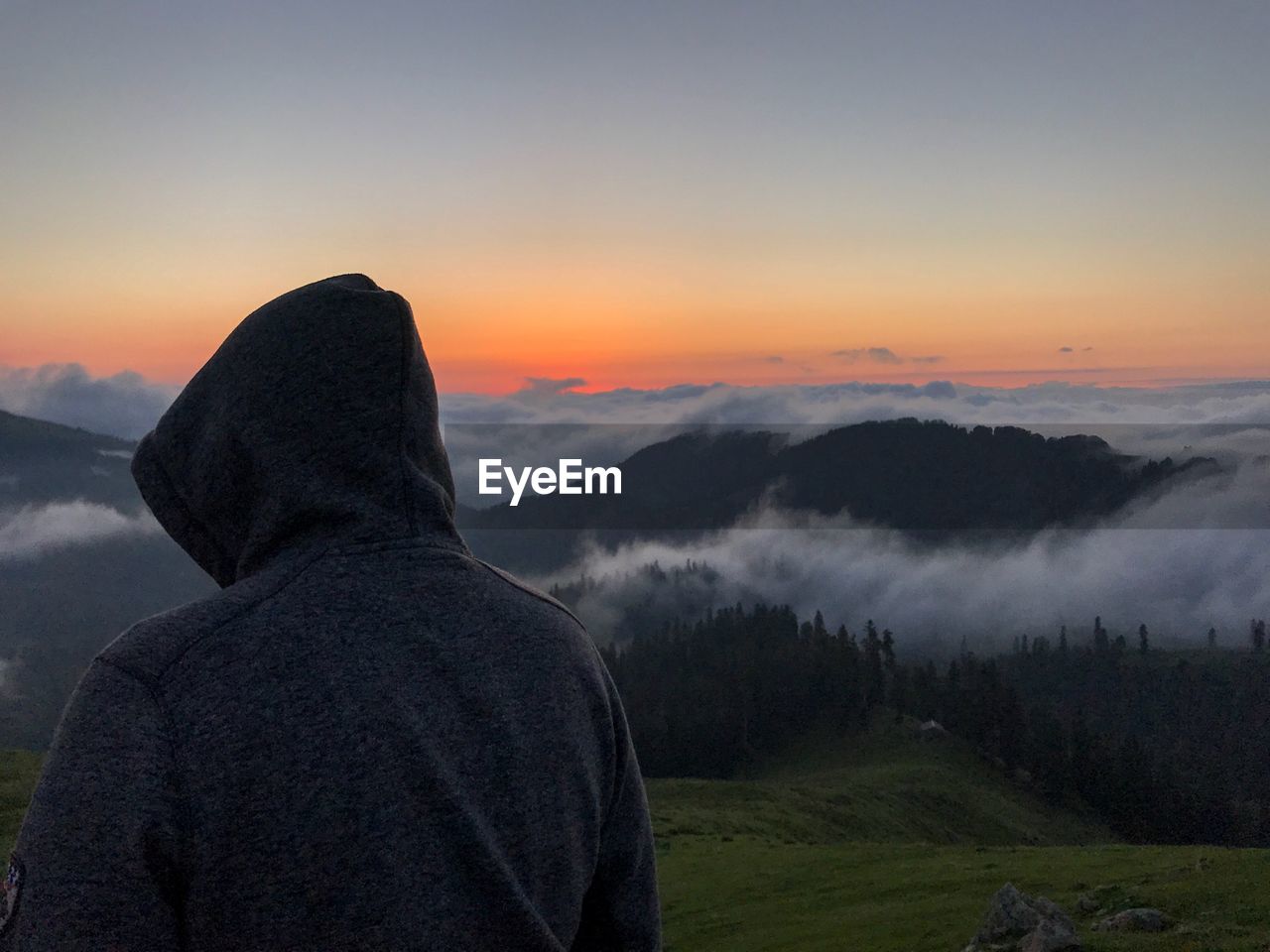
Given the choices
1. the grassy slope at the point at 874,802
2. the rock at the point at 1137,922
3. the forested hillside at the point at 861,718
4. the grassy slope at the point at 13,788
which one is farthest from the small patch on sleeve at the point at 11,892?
the forested hillside at the point at 861,718

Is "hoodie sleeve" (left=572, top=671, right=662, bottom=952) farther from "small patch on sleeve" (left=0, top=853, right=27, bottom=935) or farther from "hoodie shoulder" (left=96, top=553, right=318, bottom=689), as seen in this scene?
"small patch on sleeve" (left=0, top=853, right=27, bottom=935)

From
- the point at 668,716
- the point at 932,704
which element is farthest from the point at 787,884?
the point at 932,704

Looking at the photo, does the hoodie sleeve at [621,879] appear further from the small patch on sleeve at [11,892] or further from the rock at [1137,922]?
the rock at [1137,922]

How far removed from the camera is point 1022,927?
27656 mm

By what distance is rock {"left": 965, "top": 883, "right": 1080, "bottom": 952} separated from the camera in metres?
25.0

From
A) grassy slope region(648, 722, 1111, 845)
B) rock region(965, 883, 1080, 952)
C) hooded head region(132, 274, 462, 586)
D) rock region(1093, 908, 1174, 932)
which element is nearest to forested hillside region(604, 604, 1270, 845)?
grassy slope region(648, 722, 1111, 845)

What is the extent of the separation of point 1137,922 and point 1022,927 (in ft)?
9.11

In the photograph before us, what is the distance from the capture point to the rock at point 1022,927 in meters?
25.0

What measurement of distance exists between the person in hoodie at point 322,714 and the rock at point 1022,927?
1018 inches

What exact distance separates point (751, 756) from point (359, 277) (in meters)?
142

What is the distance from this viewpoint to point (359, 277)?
9.90ft

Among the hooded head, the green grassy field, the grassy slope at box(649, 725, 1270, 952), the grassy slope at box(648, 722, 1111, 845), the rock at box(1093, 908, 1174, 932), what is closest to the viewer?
the hooded head

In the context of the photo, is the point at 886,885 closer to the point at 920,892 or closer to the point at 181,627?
the point at 920,892

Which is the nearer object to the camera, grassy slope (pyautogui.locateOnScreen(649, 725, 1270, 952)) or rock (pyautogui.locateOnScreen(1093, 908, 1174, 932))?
rock (pyautogui.locateOnScreen(1093, 908, 1174, 932))
